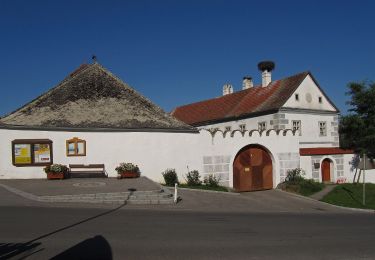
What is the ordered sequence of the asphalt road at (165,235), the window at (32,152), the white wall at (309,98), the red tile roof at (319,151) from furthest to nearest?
1. the white wall at (309,98)
2. the red tile roof at (319,151)
3. the window at (32,152)
4. the asphalt road at (165,235)

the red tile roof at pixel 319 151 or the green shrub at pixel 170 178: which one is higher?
the red tile roof at pixel 319 151

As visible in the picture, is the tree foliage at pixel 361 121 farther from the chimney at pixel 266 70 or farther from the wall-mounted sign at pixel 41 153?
the wall-mounted sign at pixel 41 153

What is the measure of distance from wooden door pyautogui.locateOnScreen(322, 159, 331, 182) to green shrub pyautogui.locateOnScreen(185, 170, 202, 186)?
1031 cm

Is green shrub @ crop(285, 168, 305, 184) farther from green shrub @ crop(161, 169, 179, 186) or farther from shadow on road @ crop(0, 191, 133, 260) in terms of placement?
shadow on road @ crop(0, 191, 133, 260)

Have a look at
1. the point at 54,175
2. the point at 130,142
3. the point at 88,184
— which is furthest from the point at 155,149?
the point at 54,175

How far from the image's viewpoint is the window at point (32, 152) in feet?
75.9

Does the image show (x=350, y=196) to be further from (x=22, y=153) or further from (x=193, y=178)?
(x=22, y=153)

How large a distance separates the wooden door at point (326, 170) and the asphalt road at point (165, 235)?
51.4 feet

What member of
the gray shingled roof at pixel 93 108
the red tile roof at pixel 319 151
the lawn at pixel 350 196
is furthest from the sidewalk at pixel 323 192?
the gray shingled roof at pixel 93 108

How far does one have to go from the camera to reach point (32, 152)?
23422mm

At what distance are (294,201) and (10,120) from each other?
53.4 feet

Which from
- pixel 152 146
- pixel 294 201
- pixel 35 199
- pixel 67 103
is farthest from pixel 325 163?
pixel 35 199

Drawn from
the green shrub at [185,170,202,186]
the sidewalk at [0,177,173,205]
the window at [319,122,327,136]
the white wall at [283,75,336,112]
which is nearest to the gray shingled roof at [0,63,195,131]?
the green shrub at [185,170,202,186]

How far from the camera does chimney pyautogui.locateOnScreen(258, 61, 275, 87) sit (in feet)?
131
